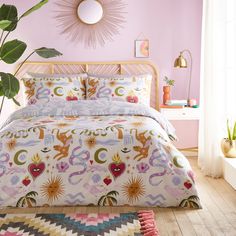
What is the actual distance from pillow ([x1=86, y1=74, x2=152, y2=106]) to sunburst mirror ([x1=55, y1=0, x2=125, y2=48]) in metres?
0.68

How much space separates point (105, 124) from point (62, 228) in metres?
0.98

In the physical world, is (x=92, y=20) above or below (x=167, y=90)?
above

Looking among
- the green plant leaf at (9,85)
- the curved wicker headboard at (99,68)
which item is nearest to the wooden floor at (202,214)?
the green plant leaf at (9,85)

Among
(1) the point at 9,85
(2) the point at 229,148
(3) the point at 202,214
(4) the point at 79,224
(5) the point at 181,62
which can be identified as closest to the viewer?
(1) the point at 9,85

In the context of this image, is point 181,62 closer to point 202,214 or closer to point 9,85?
point 202,214

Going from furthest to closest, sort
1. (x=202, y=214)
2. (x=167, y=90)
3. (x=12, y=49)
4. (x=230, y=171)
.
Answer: (x=167, y=90)
(x=230, y=171)
(x=202, y=214)
(x=12, y=49)

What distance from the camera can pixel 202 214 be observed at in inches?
115

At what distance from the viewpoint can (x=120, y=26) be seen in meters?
5.08

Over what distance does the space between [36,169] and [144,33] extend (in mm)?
2685

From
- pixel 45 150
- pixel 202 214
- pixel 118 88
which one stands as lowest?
pixel 202 214

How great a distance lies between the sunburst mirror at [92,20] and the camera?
5.02 meters

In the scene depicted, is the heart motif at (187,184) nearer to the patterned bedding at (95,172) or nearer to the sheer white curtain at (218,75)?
the patterned bedding at (95,172)

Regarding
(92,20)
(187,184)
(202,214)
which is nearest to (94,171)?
(187,184)

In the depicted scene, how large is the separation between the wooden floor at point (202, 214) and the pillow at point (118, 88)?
1368mm
